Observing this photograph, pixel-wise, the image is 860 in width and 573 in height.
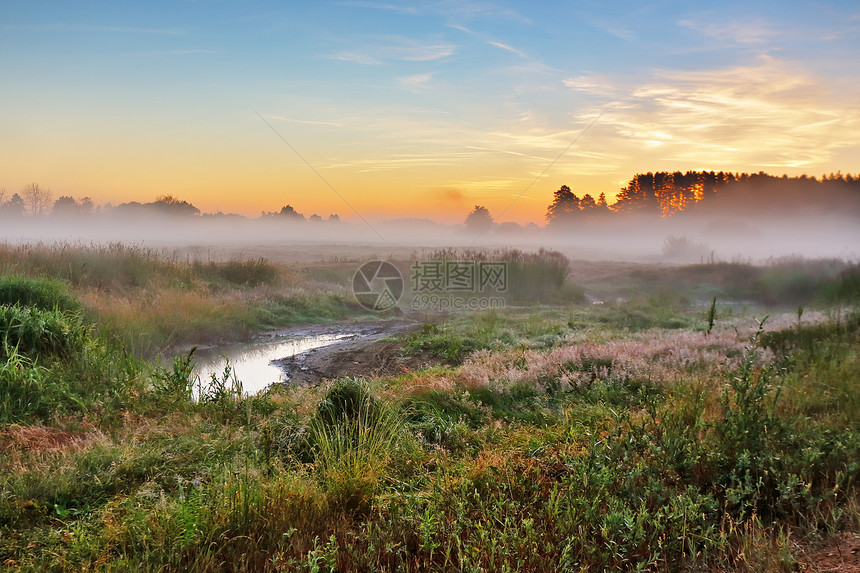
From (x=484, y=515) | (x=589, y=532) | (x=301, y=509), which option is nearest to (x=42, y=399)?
(x=301, y=509)

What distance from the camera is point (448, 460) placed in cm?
423

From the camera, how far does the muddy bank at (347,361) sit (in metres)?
10.5

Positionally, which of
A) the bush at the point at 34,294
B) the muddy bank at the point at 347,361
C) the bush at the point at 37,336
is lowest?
the muddy bank at the point at 347,361

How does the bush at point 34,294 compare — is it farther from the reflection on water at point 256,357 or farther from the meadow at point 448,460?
the reflection on water at point 256,357

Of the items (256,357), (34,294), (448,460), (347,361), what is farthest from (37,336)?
(448,460)

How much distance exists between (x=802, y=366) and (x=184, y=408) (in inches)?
285

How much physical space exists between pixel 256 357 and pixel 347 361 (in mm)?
2963

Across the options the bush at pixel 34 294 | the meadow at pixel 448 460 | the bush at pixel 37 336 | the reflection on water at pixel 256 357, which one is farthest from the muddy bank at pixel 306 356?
the bush at pixel 34 294

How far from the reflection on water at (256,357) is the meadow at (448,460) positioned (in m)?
2.55

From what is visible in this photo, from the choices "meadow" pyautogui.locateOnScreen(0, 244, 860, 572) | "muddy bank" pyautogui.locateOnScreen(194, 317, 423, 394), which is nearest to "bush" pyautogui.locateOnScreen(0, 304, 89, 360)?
"meadow" pyautogui.locateOnScreen(0, 244, 860, 572)

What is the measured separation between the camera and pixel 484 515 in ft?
10.2

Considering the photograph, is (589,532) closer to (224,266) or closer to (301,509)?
(301,509)

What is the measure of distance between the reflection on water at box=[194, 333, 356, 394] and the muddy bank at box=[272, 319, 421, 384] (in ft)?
1.05

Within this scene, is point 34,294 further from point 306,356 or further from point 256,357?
point 306,356
